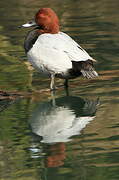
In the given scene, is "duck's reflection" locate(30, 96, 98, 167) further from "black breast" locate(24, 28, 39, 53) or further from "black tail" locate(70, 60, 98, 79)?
"black breast" locate(24, 28, 39, 53)

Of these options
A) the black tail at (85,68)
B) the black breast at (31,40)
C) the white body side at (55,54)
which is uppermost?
the black breast at (31,40)

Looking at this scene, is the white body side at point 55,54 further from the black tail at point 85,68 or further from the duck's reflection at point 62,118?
the duck's reflection at point 62,118

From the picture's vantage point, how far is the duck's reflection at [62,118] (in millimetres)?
5770

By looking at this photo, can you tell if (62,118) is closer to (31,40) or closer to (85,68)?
(85,68)

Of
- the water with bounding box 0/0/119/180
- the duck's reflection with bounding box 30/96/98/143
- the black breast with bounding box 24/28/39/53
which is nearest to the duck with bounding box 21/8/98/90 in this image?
the black breast with bounding box 24/28/39/53

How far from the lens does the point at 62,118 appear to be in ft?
20.7

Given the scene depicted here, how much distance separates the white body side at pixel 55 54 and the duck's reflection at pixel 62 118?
41cm

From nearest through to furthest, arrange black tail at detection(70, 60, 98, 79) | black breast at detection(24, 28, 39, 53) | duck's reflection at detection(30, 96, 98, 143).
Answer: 1. duck's reflection at detection(30, 96, 98, 143)
2. black tail at detection(70, 60, 98, 79)
3. black breast at detection(24, 28, 39, 53)

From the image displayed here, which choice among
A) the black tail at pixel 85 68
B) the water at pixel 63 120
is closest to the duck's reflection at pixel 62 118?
the water at pixel 63 120

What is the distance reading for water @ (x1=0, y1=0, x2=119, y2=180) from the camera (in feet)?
15.8

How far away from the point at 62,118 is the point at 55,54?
1.24 metres

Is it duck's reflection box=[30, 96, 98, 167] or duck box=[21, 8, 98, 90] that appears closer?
duck's reflection box=[30, 96, 98, 167]

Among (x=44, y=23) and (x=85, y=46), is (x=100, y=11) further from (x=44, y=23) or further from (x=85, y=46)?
(x=44, y=23)

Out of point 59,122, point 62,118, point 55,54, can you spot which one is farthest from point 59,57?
point 59,122
